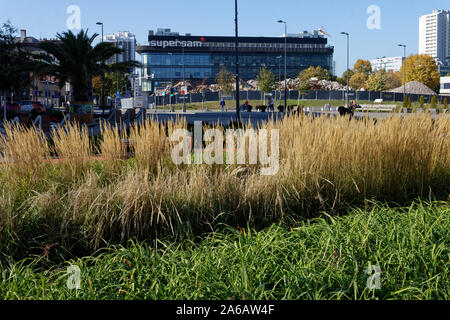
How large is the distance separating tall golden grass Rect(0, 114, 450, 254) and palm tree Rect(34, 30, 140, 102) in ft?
69.7

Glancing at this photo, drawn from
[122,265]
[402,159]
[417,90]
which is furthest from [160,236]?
[417,90]

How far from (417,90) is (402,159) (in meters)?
54.9

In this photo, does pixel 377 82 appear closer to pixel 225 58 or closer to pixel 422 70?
pixel 422 70

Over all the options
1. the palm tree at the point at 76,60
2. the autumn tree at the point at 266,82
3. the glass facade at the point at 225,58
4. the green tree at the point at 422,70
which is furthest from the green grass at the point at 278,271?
the glass facade at the point at 225,58

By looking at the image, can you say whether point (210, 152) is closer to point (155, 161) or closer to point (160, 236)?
point (155, 161)

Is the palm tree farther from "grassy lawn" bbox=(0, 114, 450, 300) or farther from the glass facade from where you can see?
the glass facade

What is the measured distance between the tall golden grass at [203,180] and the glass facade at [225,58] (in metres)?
97.5

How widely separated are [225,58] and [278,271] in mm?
109808

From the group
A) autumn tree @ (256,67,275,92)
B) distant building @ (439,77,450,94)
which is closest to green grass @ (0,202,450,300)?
autumn tree @ (256,67,275,92)

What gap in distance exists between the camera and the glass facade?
345 ft

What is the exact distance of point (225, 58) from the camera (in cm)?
11069

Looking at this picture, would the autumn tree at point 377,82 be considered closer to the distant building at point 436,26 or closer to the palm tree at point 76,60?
the palm tree at point 76,60

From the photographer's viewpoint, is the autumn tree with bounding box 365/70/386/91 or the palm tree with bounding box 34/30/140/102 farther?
the autumn tree with bounding box 365/70/386/91

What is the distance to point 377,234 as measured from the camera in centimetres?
399
